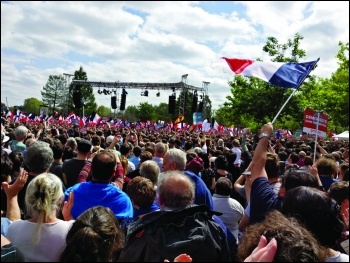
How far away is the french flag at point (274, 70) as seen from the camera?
23.3 feet

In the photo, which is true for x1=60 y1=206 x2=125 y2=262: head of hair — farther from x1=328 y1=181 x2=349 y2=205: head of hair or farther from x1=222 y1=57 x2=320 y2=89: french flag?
x1=222 y1=57 x2=320 y2=89: french flag

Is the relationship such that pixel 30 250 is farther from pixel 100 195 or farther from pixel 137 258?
pixel 100 195

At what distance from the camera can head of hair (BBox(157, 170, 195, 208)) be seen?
2854 mm

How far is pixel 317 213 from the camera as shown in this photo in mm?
2367

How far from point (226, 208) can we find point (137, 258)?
2420mm

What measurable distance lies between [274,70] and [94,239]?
561 cm

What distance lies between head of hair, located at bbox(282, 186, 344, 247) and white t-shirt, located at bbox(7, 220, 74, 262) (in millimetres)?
1567

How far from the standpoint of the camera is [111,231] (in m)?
2.56

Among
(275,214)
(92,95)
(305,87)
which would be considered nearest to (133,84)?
(305,87)

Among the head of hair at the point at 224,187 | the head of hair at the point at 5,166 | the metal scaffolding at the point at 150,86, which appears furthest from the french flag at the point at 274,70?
the metal scaffolding at the point at 150,86

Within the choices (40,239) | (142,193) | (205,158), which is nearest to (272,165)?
(142,193)

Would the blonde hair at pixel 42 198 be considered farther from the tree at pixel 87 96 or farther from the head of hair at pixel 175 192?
the tree at pixel 87 96

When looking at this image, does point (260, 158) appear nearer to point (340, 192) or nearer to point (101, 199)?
point (340, 192)

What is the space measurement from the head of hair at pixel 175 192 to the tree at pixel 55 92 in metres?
93.8
